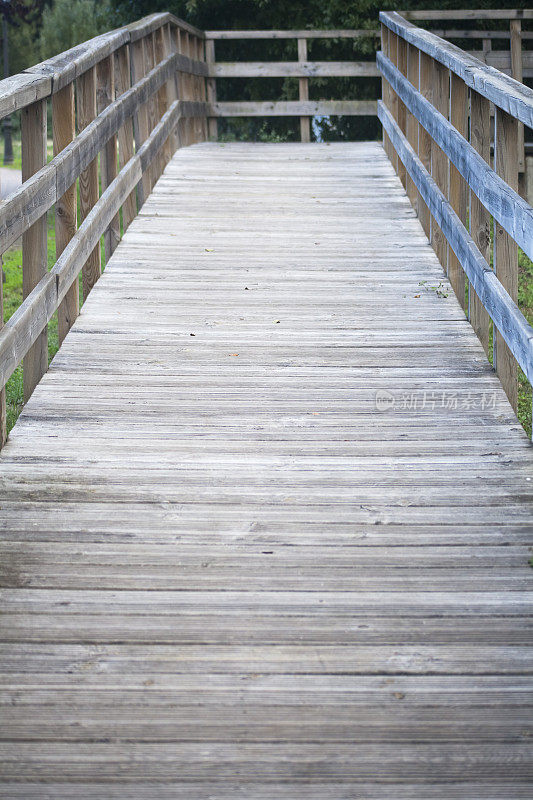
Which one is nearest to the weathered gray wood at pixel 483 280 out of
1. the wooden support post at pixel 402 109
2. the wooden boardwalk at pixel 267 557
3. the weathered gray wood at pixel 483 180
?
the weathered gray wood at pixel 483 180

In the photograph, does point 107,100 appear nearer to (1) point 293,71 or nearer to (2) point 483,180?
(2) point 483,180

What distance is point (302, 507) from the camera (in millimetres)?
3451

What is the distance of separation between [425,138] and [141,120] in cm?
218

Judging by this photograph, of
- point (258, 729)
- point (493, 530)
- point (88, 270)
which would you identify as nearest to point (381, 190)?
point (88, 270)

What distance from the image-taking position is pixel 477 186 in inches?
176

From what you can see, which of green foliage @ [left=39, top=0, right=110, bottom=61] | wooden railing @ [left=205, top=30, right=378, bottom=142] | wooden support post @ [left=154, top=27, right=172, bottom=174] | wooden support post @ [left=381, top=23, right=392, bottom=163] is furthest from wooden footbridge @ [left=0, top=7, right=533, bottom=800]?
green foliage @ [left=39, top=0, right=110, bottom=61]

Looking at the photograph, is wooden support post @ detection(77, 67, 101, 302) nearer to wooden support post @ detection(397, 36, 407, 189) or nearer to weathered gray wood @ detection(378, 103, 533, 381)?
weathered gray wood @ detection(378, 103, 533, 381)

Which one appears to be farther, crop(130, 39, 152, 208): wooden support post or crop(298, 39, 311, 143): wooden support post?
crop(298, 39, 311, 143): wooden support post

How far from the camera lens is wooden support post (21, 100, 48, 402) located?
13.7 feet

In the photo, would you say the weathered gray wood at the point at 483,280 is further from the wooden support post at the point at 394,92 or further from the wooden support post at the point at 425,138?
the wooden support post at the point at 394,92

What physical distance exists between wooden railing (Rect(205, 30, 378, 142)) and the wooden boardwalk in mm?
8129

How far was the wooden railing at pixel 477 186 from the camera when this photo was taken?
3746 mm

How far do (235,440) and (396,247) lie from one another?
10.3 ft

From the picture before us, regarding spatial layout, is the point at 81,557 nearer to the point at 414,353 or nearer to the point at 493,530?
the point at 493,530
